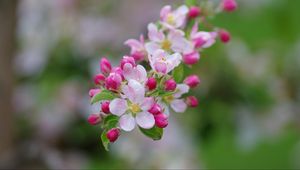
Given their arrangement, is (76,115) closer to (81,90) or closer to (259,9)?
(81,90)

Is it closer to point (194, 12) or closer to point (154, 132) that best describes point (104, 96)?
point (154, 132)

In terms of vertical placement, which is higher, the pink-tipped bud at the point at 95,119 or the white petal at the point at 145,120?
the pink-tipped bud at the point at 95,119

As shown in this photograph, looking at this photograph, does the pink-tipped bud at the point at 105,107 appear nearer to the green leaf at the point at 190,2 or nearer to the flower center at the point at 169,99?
the flower center at the point at 169,99

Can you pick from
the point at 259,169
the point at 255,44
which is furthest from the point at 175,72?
the point at 259,169

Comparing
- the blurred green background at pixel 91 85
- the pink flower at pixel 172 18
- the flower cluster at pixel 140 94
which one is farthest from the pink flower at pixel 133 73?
the blurred green background at pixel 91 85

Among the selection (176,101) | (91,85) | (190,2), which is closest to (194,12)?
(190,2)
